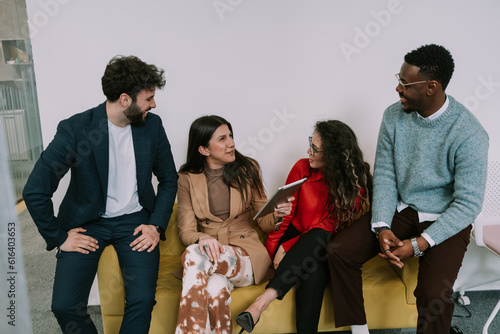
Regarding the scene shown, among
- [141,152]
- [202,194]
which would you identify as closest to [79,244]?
[141,152]

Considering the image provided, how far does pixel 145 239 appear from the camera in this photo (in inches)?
74.4

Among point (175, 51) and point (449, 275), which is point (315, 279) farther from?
point (175, 51)

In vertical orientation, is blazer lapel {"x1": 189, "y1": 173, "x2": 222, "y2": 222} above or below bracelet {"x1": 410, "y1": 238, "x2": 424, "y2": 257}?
above

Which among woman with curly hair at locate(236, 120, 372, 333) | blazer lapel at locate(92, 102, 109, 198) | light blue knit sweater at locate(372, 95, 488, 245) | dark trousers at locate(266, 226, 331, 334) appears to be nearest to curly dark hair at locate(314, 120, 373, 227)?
woman with curly hair at locate(236, 120, 372, 333)

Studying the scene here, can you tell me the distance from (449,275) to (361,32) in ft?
4.45

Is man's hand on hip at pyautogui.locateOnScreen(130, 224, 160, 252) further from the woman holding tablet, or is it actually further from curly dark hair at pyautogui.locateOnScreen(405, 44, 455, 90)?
curly dark hair at pyautogui.locateOnScreen(405, 44, 455, 90)

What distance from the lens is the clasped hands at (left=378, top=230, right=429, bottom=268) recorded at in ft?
5.73

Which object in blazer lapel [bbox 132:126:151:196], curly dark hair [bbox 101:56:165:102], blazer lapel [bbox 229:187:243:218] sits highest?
curly dark hair [bbox 101:56:165:102]

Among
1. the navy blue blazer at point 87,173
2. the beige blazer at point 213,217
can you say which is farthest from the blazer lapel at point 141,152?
the beige blazer at point 213,217

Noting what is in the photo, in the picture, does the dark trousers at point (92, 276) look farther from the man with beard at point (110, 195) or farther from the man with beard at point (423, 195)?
the man with beard at point (423, 195)

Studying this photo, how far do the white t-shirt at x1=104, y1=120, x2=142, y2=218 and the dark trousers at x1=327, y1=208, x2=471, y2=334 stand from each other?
96 cm

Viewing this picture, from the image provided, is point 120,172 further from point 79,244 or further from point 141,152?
point 79,244

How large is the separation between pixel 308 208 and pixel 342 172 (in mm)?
247

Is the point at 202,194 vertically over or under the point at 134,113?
under
